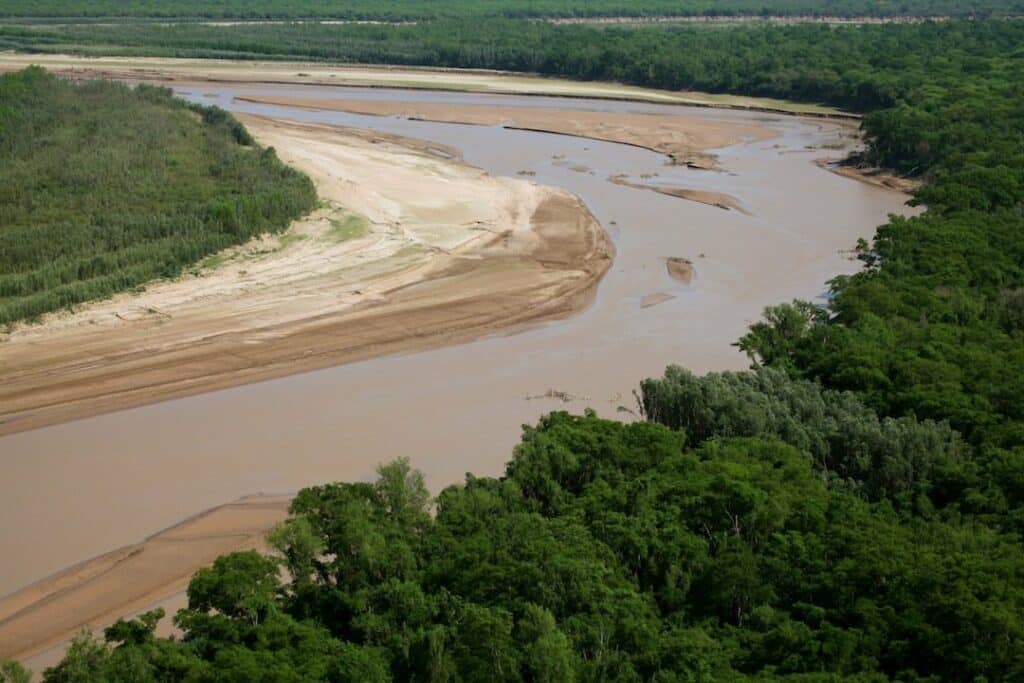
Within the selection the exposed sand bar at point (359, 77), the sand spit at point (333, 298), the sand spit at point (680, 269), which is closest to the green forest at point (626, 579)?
the sand spit at point (333, 298)

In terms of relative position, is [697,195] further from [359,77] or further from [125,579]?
[359,77]

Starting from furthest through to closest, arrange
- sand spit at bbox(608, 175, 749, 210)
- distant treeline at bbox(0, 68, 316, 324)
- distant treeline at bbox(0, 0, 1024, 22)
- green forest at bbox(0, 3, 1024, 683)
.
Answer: distant treeline at bbox(0, 0, 1024, 22), sand spit at bbox(608, 175, 749, 210), distant treeline at bbox(0, 68, 316, 324), green forest at bbox(0, 3, 1024, 683)

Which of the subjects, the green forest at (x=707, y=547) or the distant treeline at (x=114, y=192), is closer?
the green forest at (x=707, y=547)

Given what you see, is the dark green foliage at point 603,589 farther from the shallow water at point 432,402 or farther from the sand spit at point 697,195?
the sand spit at point 697,195

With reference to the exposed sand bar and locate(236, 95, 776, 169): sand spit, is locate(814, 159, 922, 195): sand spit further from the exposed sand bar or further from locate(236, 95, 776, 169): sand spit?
the exposed sand bar

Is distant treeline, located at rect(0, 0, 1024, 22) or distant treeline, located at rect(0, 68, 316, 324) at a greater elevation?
distant treeline, located at rect(0, 0, 1024, 22)

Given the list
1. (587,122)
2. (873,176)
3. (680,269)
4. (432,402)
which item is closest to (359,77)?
(587,122)

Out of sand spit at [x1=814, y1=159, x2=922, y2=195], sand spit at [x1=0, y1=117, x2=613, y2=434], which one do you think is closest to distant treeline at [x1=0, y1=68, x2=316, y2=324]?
sand spit at [x1=0, y1=117, x2=613, y2=434]
